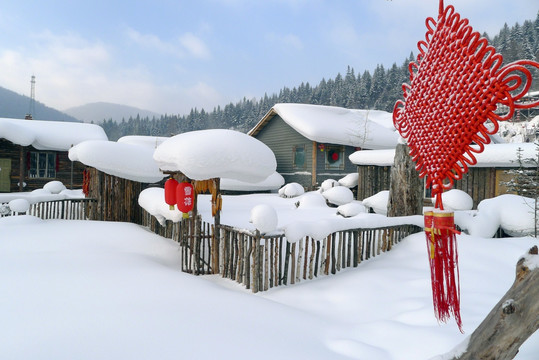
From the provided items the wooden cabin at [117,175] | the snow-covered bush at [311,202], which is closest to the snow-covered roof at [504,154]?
the snow-covered bush at [311,202]

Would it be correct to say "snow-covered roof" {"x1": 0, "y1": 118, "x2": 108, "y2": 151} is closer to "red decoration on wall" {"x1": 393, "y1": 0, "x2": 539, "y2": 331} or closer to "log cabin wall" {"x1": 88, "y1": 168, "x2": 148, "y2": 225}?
"log cabin wall" {"x1": 88, "y1": 168, "x2": 148, "y2": 225}

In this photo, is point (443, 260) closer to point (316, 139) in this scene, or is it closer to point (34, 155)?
point (316, 139)

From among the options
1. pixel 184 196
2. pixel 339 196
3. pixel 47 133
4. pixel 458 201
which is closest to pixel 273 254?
pixel 184 196

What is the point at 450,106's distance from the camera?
1.46 metres

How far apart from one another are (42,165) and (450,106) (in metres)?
28.8

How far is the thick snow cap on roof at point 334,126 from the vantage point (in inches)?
914

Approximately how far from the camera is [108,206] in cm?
1352

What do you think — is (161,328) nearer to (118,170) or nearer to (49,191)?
(118,170)

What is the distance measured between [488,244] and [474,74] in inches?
306

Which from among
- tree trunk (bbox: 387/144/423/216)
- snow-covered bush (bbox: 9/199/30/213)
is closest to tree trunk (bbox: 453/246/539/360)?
tree trunk (bbox: 387/144/423/216)

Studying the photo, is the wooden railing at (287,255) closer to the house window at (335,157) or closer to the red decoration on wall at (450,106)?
the red decoration on wall at (450,106)

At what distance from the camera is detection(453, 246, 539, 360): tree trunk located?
1.90 m

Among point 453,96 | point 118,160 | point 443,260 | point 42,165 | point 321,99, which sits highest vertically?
point 321,99

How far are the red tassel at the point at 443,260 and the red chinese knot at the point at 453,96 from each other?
0.32 ft
